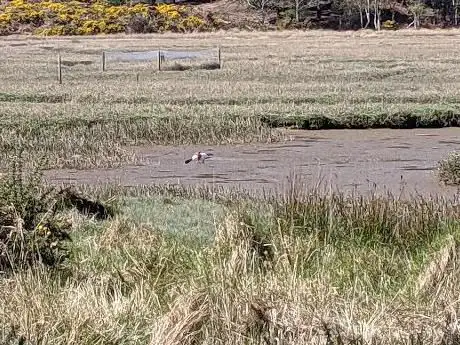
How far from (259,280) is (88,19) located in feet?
237

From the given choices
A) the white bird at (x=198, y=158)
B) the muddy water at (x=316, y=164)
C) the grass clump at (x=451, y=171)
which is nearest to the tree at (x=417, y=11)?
the muddy water at (x=316, y=164)

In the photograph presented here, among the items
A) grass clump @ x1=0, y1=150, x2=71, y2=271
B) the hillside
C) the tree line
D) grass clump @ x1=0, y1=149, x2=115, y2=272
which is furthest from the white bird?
the tree line

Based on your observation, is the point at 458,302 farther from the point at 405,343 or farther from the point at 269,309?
the point at 269,309

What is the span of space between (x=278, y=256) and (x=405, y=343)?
2121 millimetres

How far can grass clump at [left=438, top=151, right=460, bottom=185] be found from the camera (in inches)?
546

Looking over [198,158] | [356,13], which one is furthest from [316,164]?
[356,13]

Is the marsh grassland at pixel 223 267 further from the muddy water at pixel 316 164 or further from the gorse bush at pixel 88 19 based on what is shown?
the gorse bush at pixel 88 19

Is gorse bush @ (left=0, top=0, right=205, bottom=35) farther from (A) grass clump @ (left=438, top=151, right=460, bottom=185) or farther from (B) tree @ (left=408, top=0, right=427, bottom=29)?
(A) grass clump @ (left=438, top=151, right=460, bottom=185)

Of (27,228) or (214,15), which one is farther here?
(214,15)

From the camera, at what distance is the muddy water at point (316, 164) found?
47.0 feet

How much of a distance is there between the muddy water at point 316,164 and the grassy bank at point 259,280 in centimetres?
441

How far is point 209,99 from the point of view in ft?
81.3

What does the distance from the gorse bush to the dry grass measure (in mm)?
29921

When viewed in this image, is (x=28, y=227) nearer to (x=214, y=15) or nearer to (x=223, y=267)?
(x=223, y=267)
